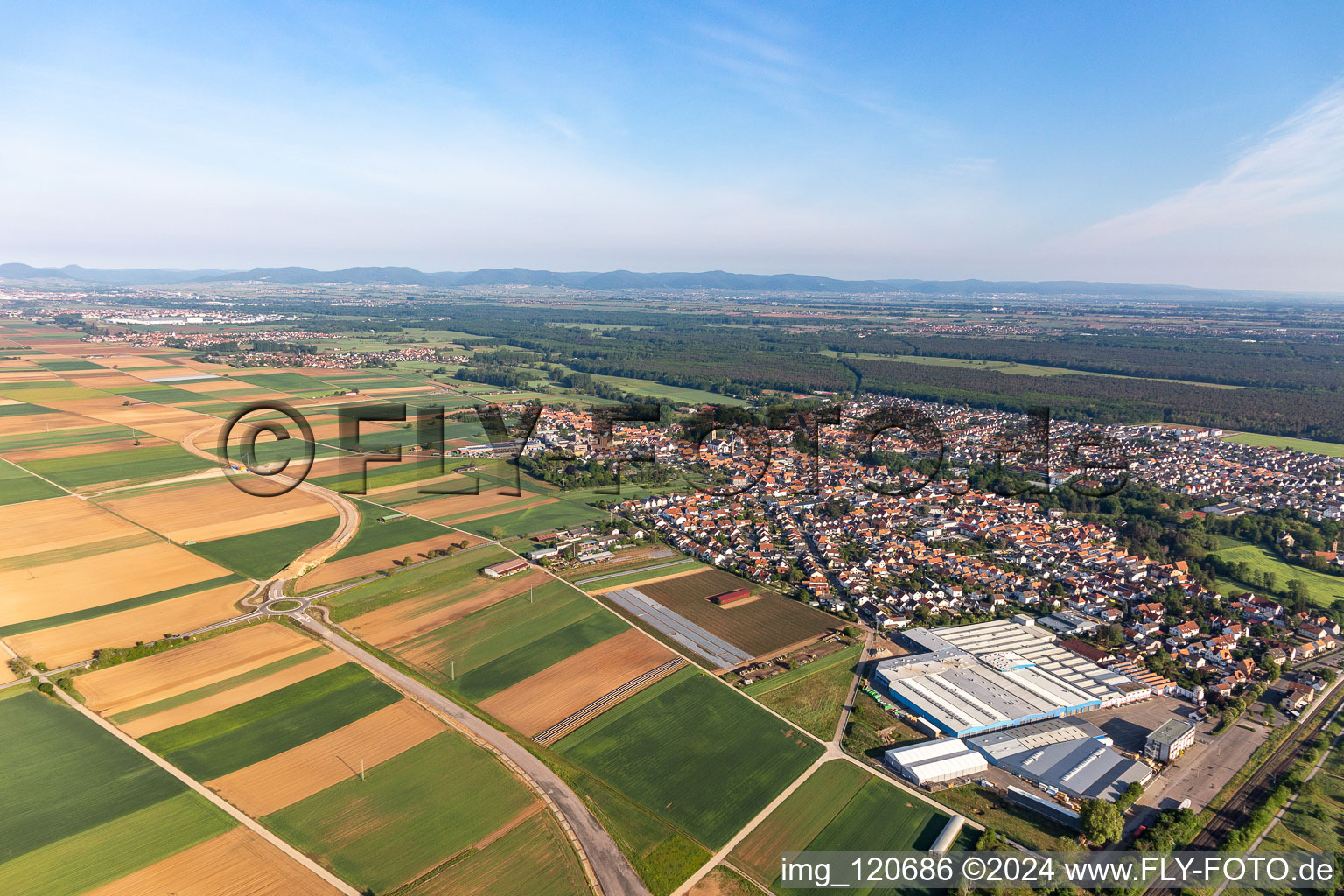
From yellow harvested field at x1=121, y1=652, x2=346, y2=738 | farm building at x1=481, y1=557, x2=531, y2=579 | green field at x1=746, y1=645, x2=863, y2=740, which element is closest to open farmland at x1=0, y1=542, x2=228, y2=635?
yellow harvested field at x1=121, y1=652, x2=346, y2=738

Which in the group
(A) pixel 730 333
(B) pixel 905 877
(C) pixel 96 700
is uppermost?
(A) pixel 730 333

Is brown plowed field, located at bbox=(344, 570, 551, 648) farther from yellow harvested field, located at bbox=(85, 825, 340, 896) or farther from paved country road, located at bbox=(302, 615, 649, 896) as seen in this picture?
yellow harvested field, located at bbox=(85, 825, 340, 896)

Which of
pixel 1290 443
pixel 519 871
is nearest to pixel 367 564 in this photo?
pixel 519 871

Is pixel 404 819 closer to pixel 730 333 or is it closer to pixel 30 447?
pixel 30 447

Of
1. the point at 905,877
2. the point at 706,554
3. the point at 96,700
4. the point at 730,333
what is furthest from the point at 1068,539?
the point at 730,333

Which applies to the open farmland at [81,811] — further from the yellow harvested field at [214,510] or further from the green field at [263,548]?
the yellow harvested field at [214,510]

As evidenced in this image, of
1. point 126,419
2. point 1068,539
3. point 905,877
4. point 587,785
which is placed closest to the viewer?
point 905,877
